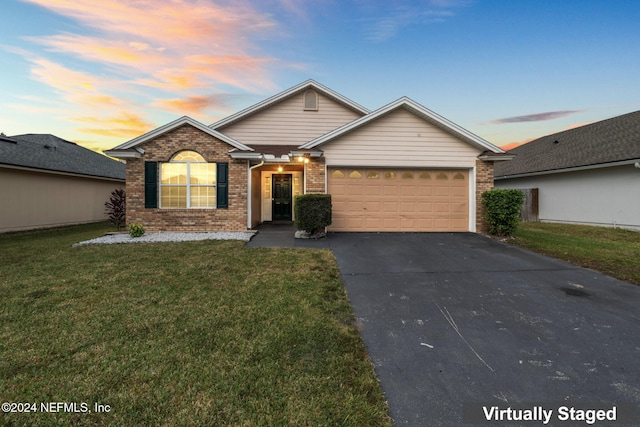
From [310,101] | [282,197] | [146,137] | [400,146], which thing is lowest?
[282,197]

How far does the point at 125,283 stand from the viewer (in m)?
4.89

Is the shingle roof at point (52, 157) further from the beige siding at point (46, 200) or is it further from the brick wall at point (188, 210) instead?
the brick wall at point (188, 210)

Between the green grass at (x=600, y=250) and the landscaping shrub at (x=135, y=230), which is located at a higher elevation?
the landscaping shrub at (x=135, y=230)

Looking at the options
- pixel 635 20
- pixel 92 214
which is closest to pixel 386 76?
pixel 635 20

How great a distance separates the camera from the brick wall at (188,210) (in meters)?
10.1

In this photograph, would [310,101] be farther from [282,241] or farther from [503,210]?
[503,210]

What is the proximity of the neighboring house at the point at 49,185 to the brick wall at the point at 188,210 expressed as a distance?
6.28 metres

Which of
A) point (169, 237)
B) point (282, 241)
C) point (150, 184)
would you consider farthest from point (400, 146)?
point (150, 184)

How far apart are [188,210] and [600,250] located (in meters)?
13.5

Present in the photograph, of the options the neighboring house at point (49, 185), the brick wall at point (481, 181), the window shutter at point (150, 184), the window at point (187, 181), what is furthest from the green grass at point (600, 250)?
the neighboring house at point (49, 185)

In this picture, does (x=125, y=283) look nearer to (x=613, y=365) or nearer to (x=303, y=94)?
(x=613, y=365)

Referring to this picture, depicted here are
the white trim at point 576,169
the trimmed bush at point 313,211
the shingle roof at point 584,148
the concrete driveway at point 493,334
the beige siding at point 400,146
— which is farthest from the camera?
the shingle roof at point 584,148

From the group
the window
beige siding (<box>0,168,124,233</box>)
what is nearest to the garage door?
the window

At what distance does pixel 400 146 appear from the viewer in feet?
33.7
